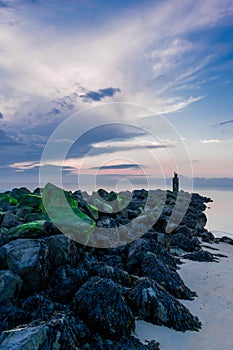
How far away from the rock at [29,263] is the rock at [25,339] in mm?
2313

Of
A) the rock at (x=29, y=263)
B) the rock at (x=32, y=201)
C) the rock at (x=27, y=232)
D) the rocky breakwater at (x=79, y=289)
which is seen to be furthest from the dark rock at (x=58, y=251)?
the rock at (x=32, y=201)

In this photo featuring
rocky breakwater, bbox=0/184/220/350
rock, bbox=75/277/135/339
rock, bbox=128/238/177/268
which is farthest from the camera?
rock, bbox=128/238/177/268

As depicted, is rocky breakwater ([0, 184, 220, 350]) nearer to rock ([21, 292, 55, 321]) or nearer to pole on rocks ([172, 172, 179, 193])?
rock ([21, 292, 55, 321])

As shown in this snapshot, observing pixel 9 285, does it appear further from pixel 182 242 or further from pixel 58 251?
pixel 182 242

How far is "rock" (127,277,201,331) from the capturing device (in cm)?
675

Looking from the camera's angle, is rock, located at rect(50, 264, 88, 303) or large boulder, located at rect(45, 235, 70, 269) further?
large boulder, located at rect(45, 235, 70, 269)

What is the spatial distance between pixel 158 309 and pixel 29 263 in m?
3.26

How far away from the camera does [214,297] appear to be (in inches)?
339

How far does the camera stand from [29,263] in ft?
23.6

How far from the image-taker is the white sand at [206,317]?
243 inches

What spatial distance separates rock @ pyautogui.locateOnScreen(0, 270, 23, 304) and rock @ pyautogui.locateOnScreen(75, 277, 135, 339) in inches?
56.7

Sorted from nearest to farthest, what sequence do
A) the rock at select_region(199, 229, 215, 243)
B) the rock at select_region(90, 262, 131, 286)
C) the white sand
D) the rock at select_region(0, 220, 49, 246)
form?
the white sand
the rock at select_region(90, 262, 131, 286)
the rock at select_region(0, 220, 49, 246)
the rock at select_region(199, 229, 215, 243)

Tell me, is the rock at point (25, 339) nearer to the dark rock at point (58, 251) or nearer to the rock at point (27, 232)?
the dark rock at point (58, 251)

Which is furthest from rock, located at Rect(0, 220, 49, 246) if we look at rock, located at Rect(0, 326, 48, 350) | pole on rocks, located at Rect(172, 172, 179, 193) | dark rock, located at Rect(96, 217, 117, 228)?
pole on rocks, located at Rect(172, 172, 179, 193)
